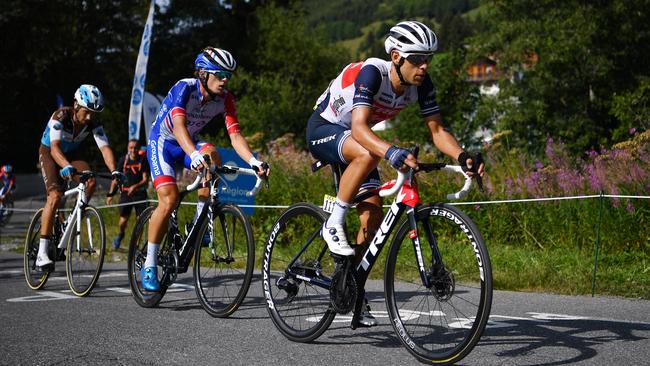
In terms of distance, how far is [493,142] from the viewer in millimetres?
14586

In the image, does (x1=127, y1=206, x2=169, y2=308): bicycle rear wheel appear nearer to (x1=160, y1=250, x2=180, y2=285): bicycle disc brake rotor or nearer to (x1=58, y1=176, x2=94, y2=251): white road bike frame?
(x1=160, y1=250, x2=180, y2=285): bicycle disc brake rotor

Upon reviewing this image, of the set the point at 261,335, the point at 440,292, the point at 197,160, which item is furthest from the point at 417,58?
the point at 261,335

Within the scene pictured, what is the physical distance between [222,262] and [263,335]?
45.3 inches

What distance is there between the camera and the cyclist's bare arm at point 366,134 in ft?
17.4

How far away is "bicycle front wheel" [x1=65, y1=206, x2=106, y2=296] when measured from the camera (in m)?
9.12

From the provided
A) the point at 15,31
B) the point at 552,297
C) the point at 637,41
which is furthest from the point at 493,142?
the point at 15,31

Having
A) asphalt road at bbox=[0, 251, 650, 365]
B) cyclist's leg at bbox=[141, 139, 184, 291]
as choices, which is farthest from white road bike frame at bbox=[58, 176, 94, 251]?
cyclist's leg at bbox=[141, 139, 184, 291]

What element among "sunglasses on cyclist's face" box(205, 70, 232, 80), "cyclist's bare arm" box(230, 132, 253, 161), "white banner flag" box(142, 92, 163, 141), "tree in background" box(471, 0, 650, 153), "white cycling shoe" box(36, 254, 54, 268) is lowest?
"white cycling shoe" box(36, 254, 54, 268)

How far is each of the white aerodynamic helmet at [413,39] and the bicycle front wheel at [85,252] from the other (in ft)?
15.7

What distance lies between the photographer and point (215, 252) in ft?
24.4

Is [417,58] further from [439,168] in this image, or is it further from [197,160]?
[197,160]

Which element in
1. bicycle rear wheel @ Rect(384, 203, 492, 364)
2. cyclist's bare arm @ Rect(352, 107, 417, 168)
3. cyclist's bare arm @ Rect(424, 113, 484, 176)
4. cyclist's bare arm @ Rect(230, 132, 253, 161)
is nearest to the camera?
bicycle rear wheel @ Rect(384, 203, 492, 364)

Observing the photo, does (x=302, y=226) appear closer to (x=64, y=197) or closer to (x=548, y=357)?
(x=548, y=357)

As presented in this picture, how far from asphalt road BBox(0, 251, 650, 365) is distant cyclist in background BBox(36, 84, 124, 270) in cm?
143
